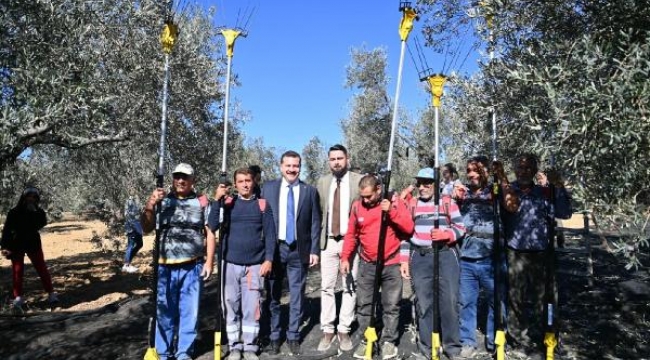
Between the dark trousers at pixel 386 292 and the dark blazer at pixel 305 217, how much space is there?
684 millimetres

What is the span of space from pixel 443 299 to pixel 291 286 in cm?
190

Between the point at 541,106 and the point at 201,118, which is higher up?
A: the point at 201,118

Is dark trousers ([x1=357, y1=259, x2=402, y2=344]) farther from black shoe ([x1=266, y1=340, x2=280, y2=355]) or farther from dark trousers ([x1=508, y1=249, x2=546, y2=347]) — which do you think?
dark trousers ([x1=508, y1=249, x2=546, y2=347])

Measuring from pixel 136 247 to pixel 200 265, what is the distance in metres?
7.90

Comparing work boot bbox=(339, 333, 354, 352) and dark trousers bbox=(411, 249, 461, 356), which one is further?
work boot bbox=(339, 333, 354, 352)

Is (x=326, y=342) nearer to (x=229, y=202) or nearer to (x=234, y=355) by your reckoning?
(x=234, y=355)

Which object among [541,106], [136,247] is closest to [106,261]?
[136,247]

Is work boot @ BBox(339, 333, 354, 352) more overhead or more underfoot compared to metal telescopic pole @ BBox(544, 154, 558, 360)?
more underfoot

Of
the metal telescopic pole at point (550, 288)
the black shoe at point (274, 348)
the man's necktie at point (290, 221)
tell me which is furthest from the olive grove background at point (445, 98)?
the black shoe at point (274, 348)

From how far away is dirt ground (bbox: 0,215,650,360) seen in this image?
6.60 m

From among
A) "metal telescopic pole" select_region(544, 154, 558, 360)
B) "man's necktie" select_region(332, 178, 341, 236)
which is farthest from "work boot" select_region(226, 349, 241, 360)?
"metal telescopic pole" select_region(544, 154, 558, 360)

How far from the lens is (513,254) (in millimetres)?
6277

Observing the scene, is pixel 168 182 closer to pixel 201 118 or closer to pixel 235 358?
pixel 201 118

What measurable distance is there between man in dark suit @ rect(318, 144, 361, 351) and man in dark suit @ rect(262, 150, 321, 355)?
22 centimetres
